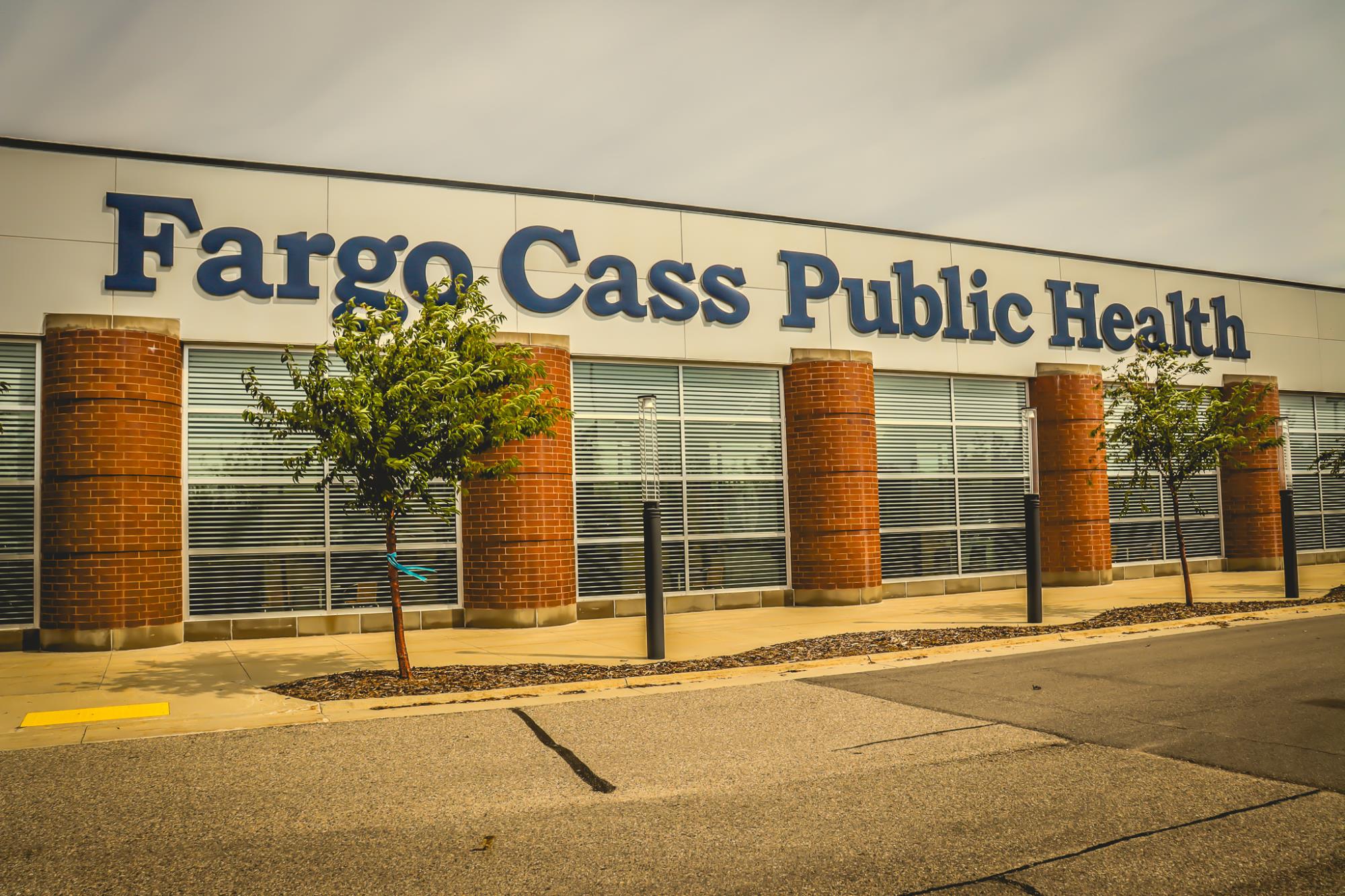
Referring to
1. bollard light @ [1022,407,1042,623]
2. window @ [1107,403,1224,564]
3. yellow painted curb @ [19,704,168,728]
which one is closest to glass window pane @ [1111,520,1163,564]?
window @ [1107,403,1224,564]

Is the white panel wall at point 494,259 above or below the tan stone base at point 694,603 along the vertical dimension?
above

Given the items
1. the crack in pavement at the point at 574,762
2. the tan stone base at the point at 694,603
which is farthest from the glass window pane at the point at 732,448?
the crack in pavement at the point at 574,762

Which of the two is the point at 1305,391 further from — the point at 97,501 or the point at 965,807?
the point at 97,501

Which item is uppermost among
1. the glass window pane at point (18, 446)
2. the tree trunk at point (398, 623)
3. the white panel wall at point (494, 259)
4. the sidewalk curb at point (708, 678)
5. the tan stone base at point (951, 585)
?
the white panel wall at point (494, 259)

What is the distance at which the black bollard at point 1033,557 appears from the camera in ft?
48.1

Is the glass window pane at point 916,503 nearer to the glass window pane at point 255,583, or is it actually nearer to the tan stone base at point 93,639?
the glass window pane at point 255,583

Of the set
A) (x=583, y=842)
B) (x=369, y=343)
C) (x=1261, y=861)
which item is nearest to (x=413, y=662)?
(x=369, y=343)

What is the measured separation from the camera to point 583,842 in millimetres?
5387

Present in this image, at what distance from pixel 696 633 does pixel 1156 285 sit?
14.8 meters

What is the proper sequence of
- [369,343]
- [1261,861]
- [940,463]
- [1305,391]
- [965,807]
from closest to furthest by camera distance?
[1261,861] < [965,807] < [369,343] < [940,463] < [1305,391]

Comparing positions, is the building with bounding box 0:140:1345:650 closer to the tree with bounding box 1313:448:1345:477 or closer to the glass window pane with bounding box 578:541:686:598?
the glass window pane with bounding box 578:541:686:598

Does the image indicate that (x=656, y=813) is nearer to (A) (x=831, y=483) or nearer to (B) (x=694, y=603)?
(B) (x=694, y=603)

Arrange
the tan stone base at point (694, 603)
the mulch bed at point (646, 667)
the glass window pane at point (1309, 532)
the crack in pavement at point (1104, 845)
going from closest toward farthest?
the crack in pavement at point (1104, 845), the mulch bed at point (646, 667), the tan stone base at point (694, 603), the glass window pane at point (1309, 532)

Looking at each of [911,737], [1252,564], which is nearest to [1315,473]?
[1252,564]
